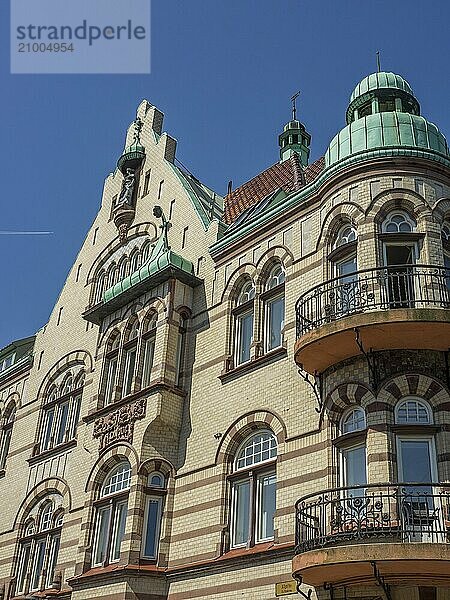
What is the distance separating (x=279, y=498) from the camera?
15617mm

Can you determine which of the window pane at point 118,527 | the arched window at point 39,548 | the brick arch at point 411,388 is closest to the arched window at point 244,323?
the window pane at point 118,527

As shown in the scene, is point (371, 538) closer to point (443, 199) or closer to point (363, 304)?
point (363, 304)

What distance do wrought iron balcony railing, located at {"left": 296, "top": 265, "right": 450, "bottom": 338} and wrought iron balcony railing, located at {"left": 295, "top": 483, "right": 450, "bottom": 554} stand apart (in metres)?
3.39

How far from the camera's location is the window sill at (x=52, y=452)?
875 inches

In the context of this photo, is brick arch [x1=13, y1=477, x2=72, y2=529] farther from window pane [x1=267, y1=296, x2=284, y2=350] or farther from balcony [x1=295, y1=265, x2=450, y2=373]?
balcony [x1=295, y1=265, x2=450, y2=373]

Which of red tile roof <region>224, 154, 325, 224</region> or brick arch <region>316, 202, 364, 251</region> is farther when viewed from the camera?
red tile roof <region>224, 154, 325, 224</region>

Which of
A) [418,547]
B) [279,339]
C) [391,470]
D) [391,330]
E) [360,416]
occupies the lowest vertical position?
[418,547]

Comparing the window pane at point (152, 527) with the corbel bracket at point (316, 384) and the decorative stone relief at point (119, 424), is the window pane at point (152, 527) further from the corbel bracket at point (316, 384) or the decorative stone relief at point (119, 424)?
the corbel bracket at point (316, 384)

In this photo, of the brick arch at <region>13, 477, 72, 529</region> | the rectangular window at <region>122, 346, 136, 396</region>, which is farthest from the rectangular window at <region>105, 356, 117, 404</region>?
the brick arch at <region>13, 477, 72, 529</region>

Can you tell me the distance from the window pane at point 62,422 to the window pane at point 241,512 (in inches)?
323

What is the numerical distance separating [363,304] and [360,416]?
7.10 ft

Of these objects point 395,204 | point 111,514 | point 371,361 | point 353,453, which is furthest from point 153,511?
point 395,204

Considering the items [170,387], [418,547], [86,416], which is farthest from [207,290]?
[418,547]

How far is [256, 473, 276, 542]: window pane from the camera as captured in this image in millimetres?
16016
